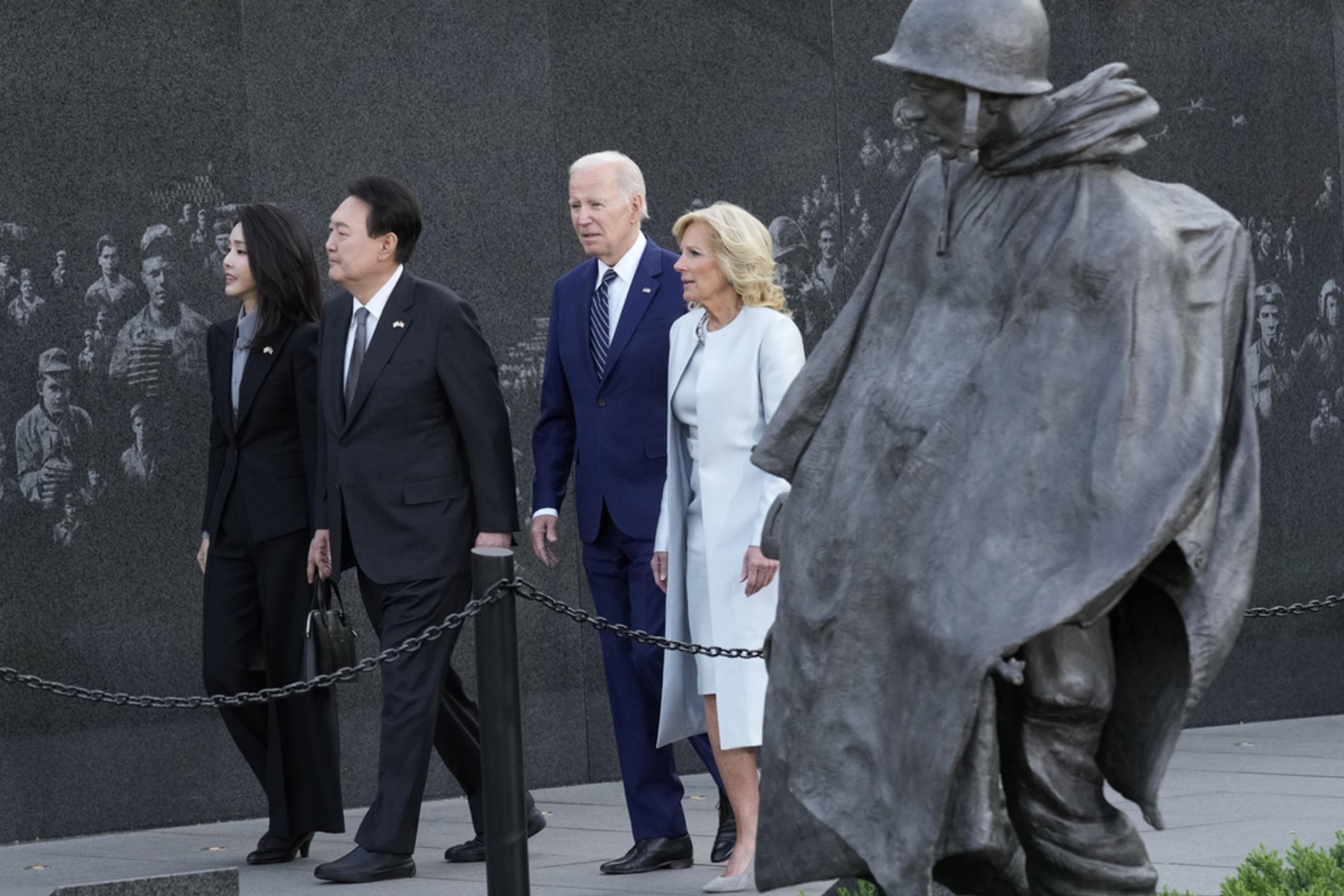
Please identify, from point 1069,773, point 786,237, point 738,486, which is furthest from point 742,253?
point 786,237

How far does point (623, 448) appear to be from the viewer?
24.4 ft

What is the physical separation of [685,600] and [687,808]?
6.76 feet

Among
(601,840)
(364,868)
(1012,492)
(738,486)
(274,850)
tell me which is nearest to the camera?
(1012,492)

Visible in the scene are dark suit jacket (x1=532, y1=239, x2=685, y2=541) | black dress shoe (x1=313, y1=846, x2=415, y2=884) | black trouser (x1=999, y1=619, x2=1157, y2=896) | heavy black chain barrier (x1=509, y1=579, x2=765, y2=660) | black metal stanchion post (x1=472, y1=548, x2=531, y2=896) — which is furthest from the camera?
dark suit jacket (x1=532, y1=239, x2=685, y2=541)

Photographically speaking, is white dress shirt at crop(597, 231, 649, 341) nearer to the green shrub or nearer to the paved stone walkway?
the paved stone walkway

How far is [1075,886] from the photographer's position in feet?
14.6

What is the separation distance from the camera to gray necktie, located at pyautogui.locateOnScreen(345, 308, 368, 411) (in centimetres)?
757

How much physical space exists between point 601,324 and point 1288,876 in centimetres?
306

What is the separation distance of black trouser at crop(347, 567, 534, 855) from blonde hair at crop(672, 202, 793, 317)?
4.56 ft

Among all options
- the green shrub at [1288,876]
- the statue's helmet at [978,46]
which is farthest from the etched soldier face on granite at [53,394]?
the statue's helmet at [978,46]

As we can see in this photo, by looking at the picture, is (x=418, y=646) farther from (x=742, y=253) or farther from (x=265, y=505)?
(x=265, y=505)

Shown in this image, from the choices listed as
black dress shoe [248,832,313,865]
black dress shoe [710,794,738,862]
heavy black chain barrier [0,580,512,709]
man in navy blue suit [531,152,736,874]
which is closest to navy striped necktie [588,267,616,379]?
man in navy blue suit [531,152,736,874]

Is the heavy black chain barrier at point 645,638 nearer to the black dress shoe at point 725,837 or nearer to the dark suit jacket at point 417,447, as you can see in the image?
the black dress shoe at point 725,837

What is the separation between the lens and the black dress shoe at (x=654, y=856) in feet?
23.5
